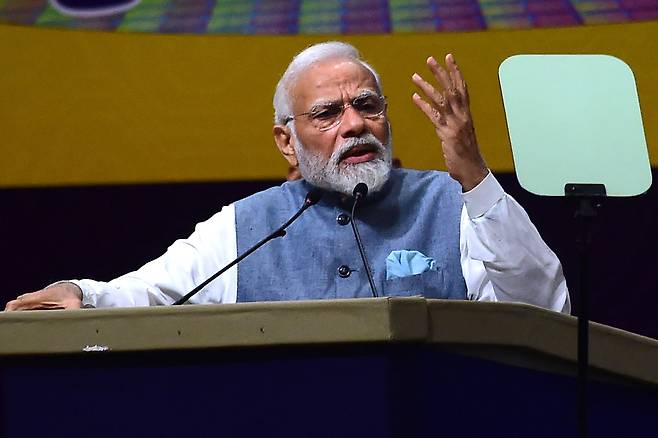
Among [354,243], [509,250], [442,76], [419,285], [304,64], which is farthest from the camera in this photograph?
[304,64]

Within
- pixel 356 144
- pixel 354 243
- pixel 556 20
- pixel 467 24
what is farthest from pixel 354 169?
pixel 556 20

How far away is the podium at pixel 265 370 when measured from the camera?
172 centimetres

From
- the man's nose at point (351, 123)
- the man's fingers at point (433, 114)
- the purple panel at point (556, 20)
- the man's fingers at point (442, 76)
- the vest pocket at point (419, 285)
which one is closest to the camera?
the man's fingers at point (442, 76)

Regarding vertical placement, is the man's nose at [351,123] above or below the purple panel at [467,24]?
below

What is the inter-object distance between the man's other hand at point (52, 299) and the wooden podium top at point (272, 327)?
646mm

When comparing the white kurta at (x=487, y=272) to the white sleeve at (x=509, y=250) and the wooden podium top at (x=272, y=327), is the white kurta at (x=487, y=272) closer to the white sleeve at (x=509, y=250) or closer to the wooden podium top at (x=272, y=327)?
the white sleeve at (x=509, y=250)

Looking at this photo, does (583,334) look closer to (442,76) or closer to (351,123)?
(442,76)

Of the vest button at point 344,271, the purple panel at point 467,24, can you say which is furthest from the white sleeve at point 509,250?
the purple panel at point 467,24

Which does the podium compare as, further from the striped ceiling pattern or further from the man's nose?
the striped ceiling pattern

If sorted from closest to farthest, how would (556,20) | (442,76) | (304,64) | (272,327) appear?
(272,327), (442,76), (304,64), (556,20)

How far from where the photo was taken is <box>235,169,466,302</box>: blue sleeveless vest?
292 centimetres

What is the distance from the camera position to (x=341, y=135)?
3018 mm

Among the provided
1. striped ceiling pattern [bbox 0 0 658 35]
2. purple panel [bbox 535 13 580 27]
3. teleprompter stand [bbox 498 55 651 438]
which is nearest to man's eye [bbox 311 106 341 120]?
striped ceiling pattern [bbox 0 0 658 35]

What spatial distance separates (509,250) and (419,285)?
33 centimetres
